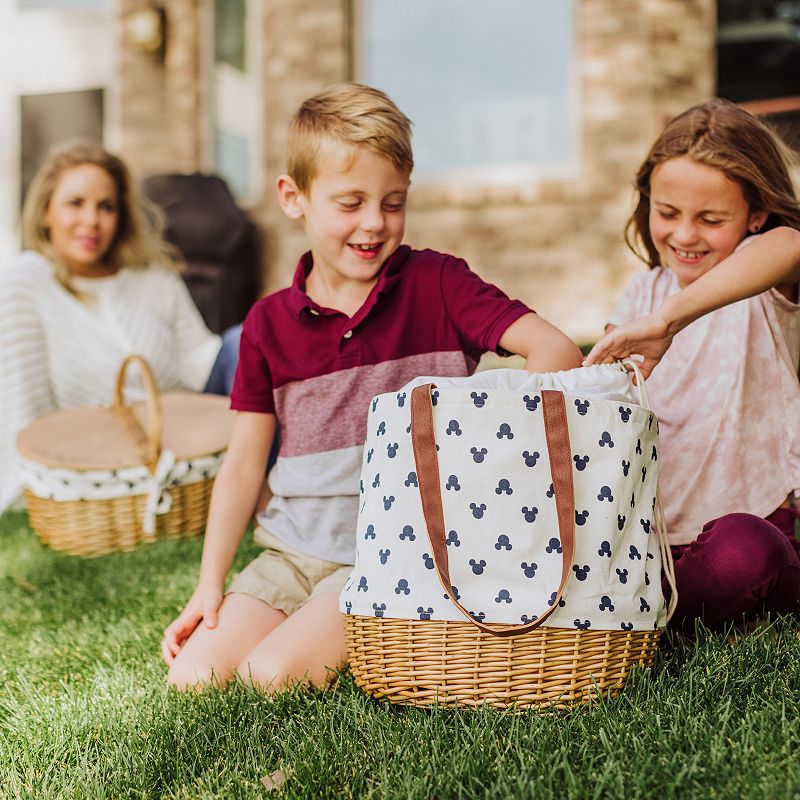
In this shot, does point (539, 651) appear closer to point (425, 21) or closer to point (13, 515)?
point (13, 515)

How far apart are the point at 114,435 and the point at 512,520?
200cm

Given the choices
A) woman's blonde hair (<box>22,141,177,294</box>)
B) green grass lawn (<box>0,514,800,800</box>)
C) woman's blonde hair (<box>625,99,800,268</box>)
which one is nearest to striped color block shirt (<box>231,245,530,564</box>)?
green grass lawn (<box>0,514,800,800</box>)

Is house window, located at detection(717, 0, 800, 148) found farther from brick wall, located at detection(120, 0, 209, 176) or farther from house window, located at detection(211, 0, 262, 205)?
brick wall, located at detection(120, 0, 209, 176)

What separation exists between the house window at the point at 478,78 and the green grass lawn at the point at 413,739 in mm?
5949

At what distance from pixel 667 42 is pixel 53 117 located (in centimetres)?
582

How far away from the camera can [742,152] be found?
2119mm

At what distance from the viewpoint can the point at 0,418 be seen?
362 centimetres

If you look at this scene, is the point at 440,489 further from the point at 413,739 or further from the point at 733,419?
the point at 733,419

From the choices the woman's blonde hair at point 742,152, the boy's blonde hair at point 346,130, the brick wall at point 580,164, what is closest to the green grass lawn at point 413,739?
the woman's blonde hair at point 742,152

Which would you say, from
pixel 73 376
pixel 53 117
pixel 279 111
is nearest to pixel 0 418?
pixel 73 376

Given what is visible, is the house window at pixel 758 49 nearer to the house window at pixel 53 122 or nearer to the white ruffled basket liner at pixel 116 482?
the house window at pixel 53 122

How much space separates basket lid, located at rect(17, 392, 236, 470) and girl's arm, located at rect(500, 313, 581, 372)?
1.49 m

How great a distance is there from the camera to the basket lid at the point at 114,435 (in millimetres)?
3109

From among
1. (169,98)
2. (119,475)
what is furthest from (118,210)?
(169,98)
